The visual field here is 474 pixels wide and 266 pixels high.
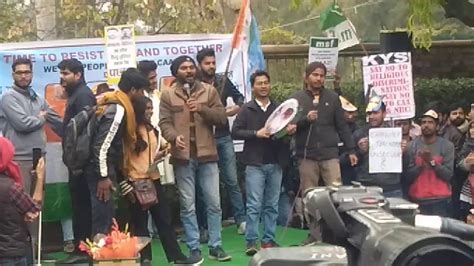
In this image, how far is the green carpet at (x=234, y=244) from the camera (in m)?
9.58

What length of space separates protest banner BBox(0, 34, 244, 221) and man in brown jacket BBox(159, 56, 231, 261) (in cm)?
147

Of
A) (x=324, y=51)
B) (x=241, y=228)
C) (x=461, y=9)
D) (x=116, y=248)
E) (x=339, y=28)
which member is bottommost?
(x=241, y=228)

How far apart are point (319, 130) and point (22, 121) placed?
109 inches

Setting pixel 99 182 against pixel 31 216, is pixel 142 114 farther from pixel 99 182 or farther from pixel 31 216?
pixel 31 216

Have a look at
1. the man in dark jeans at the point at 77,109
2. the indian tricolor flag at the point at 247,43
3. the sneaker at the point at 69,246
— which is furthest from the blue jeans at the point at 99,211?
the indian tricolor flag at the point at 247,43

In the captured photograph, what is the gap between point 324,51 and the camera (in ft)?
36.4

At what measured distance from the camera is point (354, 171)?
396 inches

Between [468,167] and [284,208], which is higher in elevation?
[468,167]

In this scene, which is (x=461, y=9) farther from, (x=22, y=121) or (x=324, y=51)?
(x=22, y=121)

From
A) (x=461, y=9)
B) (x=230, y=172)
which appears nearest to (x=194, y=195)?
(x=230, y=172)

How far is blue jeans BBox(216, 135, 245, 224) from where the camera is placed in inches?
400

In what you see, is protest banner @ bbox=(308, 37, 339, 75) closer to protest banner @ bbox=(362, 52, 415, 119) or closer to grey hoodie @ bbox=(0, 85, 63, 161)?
protest banner @ bbox=(362, 52, 415, 119)

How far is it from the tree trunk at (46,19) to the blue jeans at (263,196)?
1006 cm

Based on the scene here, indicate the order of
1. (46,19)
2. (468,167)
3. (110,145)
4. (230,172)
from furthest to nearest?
(46,19), (230,172), (468,167), (110,145)
